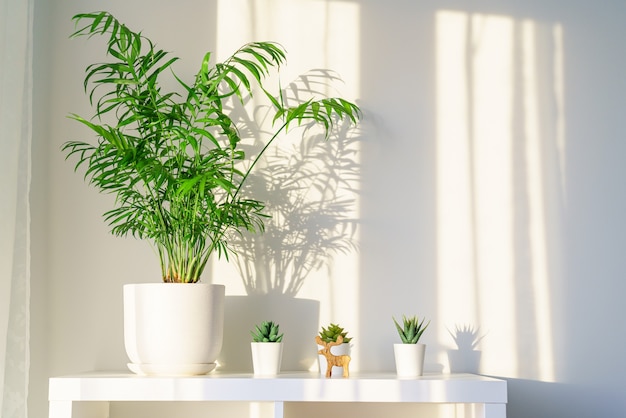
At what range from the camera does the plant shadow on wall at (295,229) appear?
2131mm

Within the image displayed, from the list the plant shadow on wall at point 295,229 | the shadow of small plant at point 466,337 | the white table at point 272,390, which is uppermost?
the plant shadow on wall at point 295,229

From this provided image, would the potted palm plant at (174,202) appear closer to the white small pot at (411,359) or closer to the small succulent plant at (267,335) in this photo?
the small succulent plant at (267,335)

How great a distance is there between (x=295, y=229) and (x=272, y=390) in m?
0.57

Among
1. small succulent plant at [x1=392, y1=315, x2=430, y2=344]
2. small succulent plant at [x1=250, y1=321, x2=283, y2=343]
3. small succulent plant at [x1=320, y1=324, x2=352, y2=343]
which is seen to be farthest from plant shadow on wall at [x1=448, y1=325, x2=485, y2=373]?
small succulent plant at [x1=250, y1=321, x2=283, y2=343]

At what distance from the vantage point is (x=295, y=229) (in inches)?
85.7

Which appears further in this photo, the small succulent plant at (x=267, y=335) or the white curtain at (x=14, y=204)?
the small succulent plant at (x=267, y=335)

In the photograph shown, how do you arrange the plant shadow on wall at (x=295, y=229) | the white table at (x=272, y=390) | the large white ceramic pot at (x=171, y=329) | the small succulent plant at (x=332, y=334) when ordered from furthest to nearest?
the plant shadow on wall at (x=295, y=229) < the small succulent plant at (x=332, y=334) < the large white ceramic pot at (x=171, y=329) < the white table at (x=272, y=390)

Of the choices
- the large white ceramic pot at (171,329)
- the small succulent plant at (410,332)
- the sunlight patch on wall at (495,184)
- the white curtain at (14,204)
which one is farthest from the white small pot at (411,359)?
the white curtain at (14,204)

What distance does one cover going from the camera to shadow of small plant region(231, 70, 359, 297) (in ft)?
7.06

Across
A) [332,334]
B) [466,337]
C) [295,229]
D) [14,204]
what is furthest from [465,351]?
[14,204]

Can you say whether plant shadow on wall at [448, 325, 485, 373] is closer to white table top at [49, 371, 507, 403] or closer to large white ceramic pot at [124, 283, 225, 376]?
white table top at [49, 371, 507, 403]

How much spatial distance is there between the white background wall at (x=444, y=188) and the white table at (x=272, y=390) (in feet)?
1.30

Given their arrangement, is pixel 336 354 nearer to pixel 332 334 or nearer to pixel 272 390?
pixel 332 334

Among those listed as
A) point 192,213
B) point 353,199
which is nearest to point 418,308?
point 353,199
